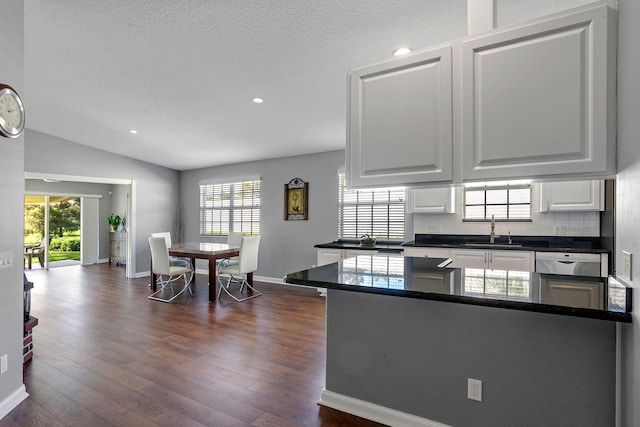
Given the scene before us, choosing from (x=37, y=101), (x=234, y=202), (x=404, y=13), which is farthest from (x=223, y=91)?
(x=234, y=202)

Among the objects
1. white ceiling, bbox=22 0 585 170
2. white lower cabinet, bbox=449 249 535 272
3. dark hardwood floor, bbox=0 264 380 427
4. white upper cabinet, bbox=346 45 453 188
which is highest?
white ceiling, bbox=22 0 585 170

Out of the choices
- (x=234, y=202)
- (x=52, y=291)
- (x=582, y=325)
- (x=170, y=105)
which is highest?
(x=170, y=105)

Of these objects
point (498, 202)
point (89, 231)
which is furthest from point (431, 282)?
point (89, 231)

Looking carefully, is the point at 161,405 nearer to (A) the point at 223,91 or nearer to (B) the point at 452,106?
(B) the point at 452,106

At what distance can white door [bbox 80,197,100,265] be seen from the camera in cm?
890

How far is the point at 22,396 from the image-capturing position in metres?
2.26


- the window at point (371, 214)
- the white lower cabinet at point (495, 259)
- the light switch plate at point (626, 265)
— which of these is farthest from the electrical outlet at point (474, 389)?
the window at point (371, 214)

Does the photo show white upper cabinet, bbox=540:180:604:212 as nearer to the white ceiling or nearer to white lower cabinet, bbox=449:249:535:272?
white lower cabinet, bbox=449:249:535:272

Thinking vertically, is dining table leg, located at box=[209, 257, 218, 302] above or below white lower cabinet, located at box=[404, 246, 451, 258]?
below

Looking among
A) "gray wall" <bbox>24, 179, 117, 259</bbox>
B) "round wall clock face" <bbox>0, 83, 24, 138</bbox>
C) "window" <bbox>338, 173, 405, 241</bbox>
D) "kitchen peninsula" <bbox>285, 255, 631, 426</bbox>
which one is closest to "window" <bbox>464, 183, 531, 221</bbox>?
"window" <bbox>338, 173, 405, 241</bbox>

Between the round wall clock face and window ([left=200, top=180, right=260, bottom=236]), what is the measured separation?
4488 mm

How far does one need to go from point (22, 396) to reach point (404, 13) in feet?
12.0

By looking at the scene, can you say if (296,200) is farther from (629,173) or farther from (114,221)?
(114,221)

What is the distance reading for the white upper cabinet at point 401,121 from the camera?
1.63 metres
